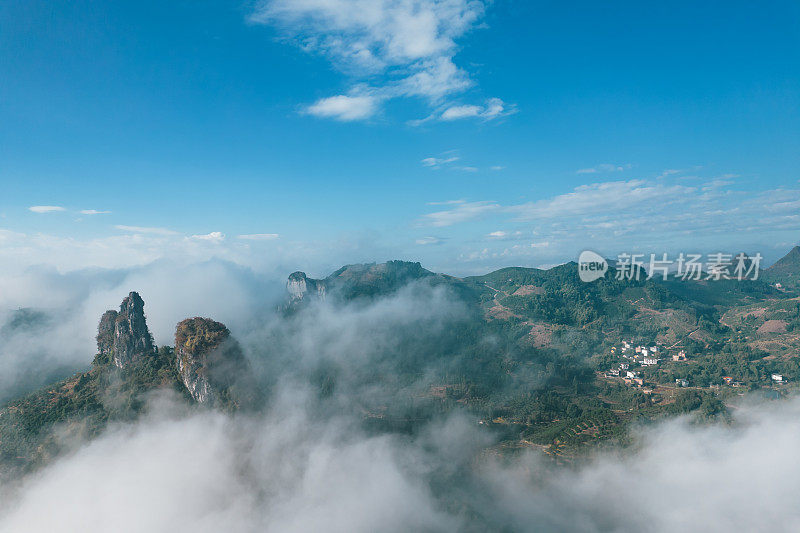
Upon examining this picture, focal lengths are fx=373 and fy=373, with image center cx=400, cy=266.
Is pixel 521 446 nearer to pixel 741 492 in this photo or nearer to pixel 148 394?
pixel 741 492

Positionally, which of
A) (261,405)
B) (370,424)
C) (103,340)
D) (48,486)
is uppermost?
(103,340)

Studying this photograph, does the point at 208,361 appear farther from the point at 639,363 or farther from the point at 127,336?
the point at 639,363

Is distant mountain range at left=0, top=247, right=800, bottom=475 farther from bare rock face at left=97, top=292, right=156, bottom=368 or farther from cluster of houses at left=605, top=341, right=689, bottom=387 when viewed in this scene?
cluster of houses at left=605, top=341, right=689, bottom=387

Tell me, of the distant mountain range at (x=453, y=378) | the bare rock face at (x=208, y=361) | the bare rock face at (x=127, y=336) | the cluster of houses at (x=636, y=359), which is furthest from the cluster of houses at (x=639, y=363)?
the bare rock face at (x=127, y=336)

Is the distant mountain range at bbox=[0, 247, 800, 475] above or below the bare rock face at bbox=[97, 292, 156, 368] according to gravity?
below

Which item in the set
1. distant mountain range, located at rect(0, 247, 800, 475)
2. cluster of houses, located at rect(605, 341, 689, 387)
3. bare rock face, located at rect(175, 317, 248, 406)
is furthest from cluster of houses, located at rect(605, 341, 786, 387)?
bare rock face, located at rect(175, 317, 248, 406)

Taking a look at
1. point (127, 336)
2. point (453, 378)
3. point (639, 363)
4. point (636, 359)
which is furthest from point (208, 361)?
point (636, 359)

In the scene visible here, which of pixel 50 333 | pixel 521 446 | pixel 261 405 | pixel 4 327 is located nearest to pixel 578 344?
pixel 521 446

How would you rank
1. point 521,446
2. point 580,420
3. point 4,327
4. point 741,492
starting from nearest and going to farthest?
point 741,492
point 521,446
point 580,420
point 4,327
